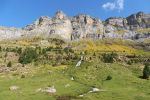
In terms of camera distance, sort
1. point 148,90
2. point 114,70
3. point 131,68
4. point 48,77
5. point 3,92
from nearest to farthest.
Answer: point 3,92 < point 148,90 < point 48,77 < point 114,70 < point 131,68

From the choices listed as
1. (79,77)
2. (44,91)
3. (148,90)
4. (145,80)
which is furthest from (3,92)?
(145,80)

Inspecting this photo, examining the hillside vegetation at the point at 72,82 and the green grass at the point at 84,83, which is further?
the hillside vegetation at the point at 72,82

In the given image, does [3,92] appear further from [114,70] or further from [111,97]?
[114,70]

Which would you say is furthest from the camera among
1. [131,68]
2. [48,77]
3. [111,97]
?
[131,68]

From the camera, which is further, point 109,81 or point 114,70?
point 114,70

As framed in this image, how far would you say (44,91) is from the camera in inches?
4269

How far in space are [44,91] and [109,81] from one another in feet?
90.7

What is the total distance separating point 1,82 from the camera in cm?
12331

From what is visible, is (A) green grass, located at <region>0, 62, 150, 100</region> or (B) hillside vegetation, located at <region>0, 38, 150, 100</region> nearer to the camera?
(A) green grass, located at <region>0, 62, 150, 100</region>

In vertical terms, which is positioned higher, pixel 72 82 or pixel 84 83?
pixel 72 82

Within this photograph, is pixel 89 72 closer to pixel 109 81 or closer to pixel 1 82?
pixel 109 81

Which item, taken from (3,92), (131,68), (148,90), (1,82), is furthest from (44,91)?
(131,68)

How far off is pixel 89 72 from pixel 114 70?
11.9 m

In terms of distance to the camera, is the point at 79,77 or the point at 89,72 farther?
the point at 89,72
